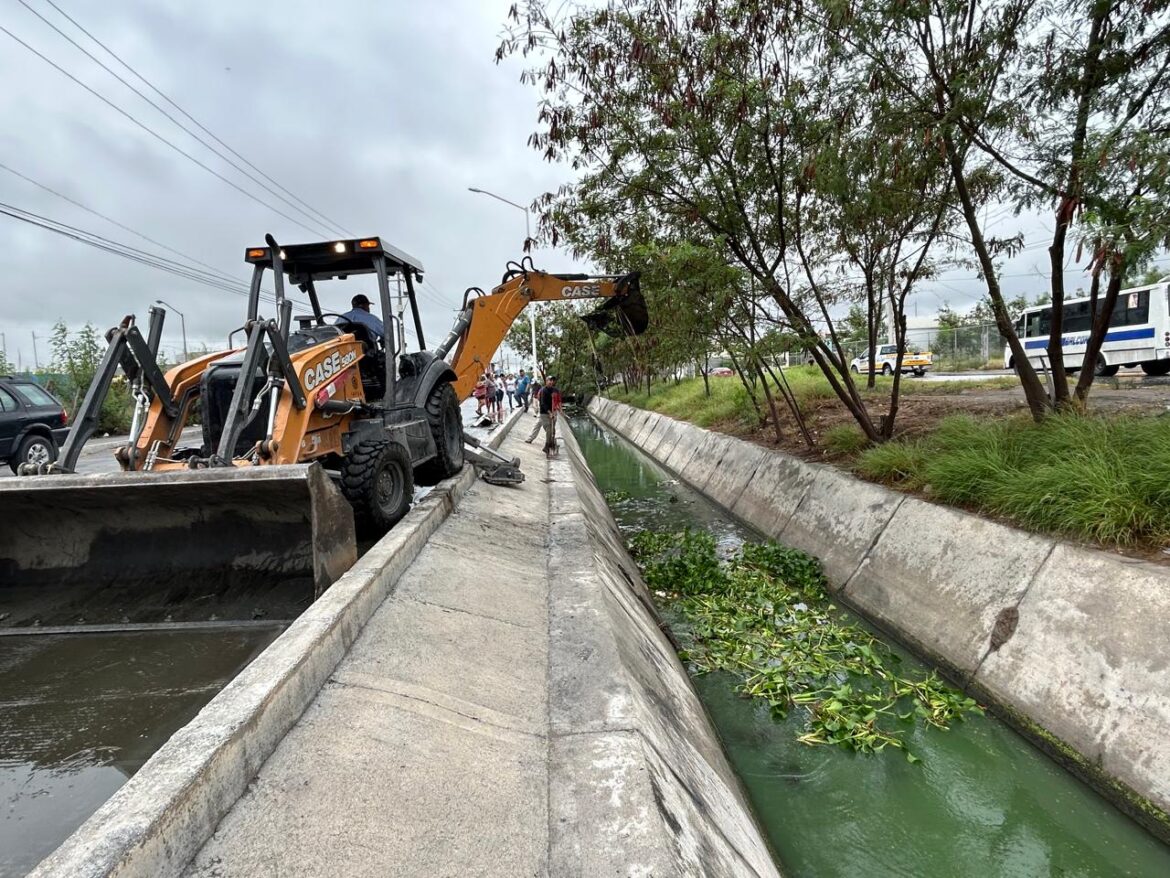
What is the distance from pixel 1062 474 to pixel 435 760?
17.2ft

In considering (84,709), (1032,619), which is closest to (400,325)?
(84,709)

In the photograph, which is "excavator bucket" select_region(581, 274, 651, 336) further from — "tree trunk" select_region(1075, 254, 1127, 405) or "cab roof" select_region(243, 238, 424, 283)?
"tree trunk" select_region(1075, 254, 1127, 405)

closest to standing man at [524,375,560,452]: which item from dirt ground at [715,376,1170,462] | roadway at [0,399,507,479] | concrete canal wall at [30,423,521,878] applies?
roadway at [0,399,507,479]

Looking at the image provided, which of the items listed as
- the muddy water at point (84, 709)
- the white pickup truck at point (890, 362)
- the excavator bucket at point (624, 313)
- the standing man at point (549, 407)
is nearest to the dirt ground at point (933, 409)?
the excavator bucket at point (624, 313)

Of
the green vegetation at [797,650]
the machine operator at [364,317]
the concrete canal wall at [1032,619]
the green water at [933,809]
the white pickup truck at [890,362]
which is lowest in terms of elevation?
the green water at [933,809]

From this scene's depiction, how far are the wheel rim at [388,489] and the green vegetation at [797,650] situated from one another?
10.2ft

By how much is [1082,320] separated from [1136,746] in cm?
2370

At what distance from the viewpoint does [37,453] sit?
1262cm

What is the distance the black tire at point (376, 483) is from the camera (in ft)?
19.6

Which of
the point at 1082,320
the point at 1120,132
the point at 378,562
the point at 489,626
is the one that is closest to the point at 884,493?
the point at 1120,132

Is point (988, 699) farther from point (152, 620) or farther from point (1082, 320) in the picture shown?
point (1082, 320)

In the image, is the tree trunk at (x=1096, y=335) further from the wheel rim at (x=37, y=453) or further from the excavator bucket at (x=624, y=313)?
the wheel rim at (x=37, y=453)

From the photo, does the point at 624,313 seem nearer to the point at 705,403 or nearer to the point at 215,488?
the point at 215,488

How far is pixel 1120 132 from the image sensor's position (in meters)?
4.67
